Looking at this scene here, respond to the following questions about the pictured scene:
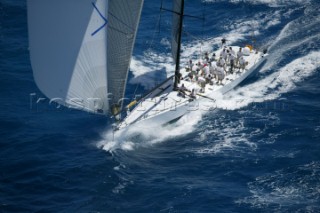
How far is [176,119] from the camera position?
40812 mm

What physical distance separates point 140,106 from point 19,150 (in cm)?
994

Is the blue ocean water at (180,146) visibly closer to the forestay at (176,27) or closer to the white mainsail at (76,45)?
Result: the forestay at (176,27)

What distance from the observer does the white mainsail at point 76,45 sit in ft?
99.0

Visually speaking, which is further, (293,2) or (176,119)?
(293,2)

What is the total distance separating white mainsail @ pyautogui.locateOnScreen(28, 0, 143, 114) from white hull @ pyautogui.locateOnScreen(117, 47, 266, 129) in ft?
20.2

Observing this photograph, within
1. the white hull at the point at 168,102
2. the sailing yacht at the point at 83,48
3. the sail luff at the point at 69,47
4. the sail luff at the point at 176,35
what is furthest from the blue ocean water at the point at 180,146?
the sail luff at the point at 69,47

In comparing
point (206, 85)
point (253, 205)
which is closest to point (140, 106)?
point (206, 85)

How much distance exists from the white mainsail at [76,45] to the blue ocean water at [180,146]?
5.32m

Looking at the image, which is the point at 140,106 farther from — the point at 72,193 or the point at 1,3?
the point at 1,3

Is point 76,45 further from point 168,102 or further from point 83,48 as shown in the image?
point 168,102

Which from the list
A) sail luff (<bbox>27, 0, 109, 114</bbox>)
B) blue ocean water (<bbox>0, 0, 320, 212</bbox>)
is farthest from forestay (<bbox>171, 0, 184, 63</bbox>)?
sail luff (<bbox>27, 0, 109, 114</bbox>)

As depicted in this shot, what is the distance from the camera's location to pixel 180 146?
37156 mm

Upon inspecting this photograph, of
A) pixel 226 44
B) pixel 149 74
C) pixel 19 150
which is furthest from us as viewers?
pixel 226 44

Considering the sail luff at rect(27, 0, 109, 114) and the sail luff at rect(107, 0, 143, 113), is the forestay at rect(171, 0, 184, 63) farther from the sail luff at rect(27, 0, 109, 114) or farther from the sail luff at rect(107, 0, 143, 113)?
the sail luff at rect(27, 0, 109, 114)
